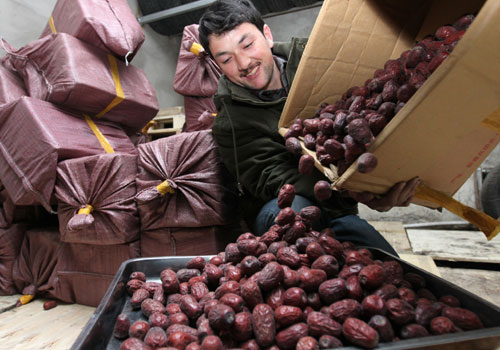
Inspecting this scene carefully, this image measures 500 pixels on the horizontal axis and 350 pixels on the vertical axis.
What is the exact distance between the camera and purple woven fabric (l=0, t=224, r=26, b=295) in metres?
2.23

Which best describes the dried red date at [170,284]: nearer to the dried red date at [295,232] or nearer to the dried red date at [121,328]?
the dried red date at [121,328]

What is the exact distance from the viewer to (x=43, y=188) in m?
1.88

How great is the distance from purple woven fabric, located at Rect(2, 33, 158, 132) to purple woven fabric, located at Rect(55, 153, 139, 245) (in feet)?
1.76

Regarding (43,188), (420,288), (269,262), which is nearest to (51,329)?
(43,188)

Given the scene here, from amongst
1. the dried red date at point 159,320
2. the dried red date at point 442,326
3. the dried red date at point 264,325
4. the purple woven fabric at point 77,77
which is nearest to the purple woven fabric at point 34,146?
the purple woven fabric at point 77,77

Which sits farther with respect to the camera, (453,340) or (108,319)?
(108,319)

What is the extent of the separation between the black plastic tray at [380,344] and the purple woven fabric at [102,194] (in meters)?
0.72

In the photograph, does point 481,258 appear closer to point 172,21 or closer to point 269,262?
point 269,262

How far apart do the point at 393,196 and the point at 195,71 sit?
7.60 feet

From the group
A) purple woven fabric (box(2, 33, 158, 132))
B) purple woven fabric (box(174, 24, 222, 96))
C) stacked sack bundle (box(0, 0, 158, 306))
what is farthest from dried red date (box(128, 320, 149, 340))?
purple woven fabric (box(174, 24, 222, 96))

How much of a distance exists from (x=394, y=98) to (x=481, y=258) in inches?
82.8

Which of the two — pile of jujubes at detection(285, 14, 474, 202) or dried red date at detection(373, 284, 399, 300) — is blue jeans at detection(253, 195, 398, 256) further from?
dried red date at detection(373, 284, 399, 300)

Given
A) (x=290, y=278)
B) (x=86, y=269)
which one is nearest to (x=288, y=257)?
(x=290, y=278)

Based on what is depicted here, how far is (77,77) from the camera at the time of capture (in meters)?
2.02
